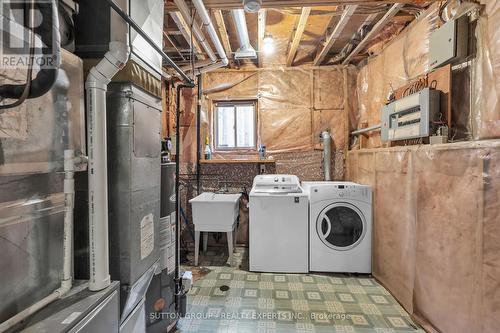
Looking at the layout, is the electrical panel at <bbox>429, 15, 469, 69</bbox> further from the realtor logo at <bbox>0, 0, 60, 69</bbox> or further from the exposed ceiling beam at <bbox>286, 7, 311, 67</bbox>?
the realtor logo at <bbox>0, 0, 60, 69</bbox>

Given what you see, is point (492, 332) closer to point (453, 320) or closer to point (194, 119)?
point (453, 320)

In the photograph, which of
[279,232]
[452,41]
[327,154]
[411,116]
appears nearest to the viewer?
[452,41]

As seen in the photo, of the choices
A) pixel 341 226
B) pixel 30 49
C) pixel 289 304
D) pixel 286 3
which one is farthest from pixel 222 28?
pixel 289 304

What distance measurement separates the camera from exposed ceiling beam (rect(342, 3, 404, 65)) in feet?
6.81

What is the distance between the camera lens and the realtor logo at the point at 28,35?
2.66 feet

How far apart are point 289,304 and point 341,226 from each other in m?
1.03

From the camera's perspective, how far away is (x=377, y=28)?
2.43 m

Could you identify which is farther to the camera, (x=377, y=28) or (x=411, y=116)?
(x=377, y=28)

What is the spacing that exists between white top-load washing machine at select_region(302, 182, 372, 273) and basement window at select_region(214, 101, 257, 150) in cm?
133

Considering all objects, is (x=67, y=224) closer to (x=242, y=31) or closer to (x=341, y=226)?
(x=242, y=31)

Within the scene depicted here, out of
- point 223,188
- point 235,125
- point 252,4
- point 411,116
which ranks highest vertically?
point 252,4

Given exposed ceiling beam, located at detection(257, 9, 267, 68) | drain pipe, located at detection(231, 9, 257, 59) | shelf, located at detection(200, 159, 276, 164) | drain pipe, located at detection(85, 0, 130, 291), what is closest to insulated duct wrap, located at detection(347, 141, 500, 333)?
shelf, located at detection(200, 159, 276, 164)

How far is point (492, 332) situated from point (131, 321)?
6.11ft

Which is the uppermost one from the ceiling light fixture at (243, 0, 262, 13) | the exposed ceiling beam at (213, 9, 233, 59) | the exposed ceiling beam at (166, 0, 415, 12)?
the exposed ceiling beam at (213, 9, 233, 59)
